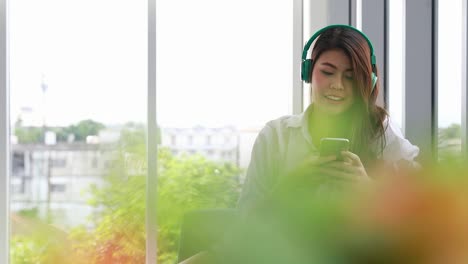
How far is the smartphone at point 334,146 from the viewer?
564mm

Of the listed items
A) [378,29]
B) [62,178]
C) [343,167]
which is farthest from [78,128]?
[343,167]

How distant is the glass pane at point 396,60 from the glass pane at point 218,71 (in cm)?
85

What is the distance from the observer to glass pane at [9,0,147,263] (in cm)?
209

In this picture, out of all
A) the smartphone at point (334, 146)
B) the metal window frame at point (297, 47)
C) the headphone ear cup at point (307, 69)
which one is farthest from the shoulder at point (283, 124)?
the metal window frame at point (297, 47)

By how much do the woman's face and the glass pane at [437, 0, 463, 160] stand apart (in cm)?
12

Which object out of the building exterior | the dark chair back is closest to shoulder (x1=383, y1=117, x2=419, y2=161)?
the dark chair back

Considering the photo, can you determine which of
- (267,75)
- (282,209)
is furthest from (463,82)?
(267,75)

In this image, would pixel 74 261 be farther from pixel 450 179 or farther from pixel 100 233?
pixel 450 179

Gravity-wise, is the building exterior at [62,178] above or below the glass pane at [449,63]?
below

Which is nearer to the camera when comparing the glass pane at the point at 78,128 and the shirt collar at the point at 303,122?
the shirt collar at the point at 303,122

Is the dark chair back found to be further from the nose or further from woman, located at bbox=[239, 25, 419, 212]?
the nose

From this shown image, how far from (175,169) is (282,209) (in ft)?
6.58

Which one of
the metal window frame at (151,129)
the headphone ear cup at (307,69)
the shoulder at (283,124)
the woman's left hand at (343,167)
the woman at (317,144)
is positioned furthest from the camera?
the metal window frame at (151,129)

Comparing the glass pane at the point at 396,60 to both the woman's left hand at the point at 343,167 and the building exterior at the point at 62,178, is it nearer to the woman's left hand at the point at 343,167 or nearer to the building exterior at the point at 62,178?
the woman's left hand at the point at 343,167
